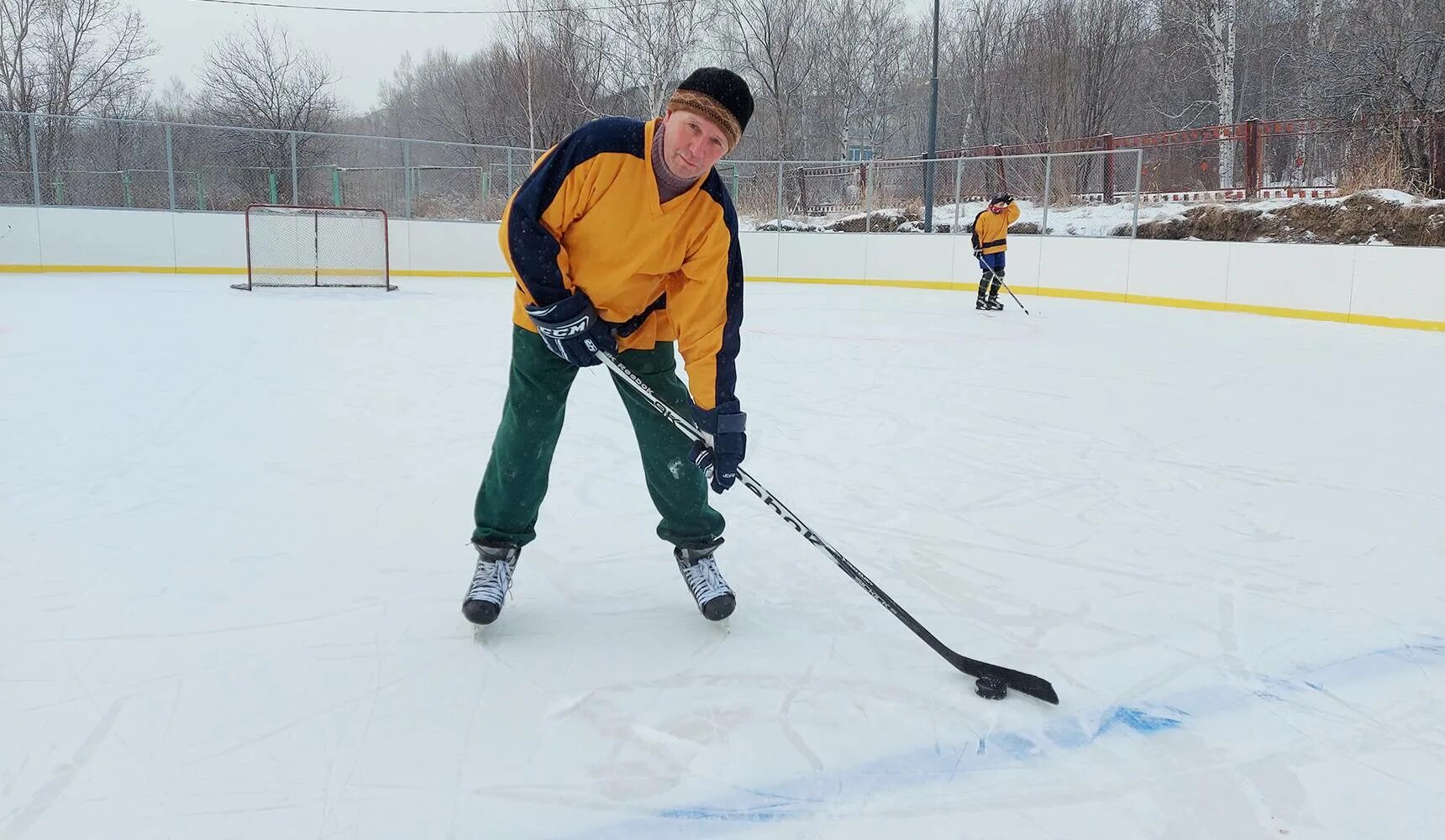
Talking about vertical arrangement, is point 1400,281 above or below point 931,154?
below

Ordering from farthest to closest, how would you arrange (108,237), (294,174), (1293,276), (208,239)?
(294,174) < (208,239) < (108,237) < (1293,276)

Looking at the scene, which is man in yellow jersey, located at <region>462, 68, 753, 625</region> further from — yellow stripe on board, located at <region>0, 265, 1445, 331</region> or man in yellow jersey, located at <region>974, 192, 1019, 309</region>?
yellow stripe on board, located at <region>0, 265, 1445, 331</region>

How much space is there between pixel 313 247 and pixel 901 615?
10.2m

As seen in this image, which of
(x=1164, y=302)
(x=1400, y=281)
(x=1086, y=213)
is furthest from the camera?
(x=1086, y=213)

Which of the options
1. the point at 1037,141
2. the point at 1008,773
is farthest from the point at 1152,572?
the point at 1037,141

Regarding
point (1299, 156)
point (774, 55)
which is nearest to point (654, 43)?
point (774, 55)

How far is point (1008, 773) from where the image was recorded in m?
1.56

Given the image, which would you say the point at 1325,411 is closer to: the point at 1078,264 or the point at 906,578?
the point at 906,578

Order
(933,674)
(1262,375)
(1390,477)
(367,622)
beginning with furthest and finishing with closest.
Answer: (1262,375), (1390,477), (367,622), (933,674)

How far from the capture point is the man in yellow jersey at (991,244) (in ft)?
29.9

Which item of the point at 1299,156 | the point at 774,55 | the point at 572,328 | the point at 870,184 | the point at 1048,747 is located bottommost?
the point at 1048,747

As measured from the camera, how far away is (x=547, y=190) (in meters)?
1.80

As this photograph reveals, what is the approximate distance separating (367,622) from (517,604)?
0.31m

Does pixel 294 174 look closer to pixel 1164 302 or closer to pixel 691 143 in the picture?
pixel 1164 302
